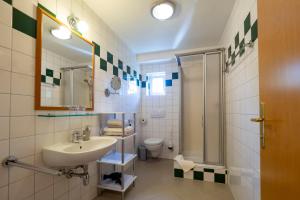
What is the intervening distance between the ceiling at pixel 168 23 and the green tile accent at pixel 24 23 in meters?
0.83

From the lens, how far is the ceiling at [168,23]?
1.76 metres

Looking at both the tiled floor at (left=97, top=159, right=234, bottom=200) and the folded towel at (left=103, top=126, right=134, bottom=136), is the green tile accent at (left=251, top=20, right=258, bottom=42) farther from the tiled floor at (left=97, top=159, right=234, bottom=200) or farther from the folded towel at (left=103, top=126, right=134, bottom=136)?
the tiled floor at (left=97, top=159, right=234, bottom=200)

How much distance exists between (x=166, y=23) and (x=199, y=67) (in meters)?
1.43

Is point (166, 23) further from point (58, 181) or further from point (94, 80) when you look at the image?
point (58, 181)

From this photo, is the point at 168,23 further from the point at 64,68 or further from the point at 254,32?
the point at 64,68

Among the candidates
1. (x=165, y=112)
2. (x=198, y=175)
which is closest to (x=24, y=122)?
(x=198, y=175)

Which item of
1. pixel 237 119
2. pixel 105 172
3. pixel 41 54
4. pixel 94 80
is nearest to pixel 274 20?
pixel 237 119

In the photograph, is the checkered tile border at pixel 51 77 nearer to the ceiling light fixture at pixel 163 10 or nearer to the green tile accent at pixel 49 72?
the green tile accent at pixel 49 72

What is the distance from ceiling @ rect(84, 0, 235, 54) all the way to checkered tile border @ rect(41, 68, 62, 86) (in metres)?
0.99

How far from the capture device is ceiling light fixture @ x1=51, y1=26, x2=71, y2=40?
1366 millimetres

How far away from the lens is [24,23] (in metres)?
1.11

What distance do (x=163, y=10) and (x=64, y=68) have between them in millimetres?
1309

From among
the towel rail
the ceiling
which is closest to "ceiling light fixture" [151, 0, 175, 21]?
the ceiling

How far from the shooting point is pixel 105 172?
2.06m
